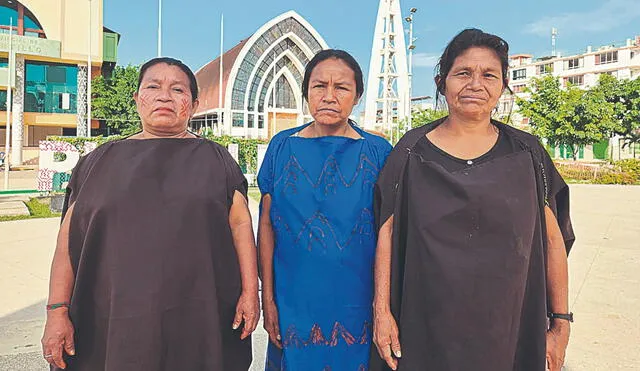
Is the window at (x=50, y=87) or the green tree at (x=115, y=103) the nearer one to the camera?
the window at (x=50, y=87)

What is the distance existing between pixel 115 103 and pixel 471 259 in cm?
2816

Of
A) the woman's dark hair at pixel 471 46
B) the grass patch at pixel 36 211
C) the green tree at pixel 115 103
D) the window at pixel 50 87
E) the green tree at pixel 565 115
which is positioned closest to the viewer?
the woman's dark hair at pixel 471 46

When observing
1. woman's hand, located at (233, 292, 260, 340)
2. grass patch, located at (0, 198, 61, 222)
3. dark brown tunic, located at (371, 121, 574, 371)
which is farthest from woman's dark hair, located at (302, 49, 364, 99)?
grass patch, located at (0, 198, 61, 222)

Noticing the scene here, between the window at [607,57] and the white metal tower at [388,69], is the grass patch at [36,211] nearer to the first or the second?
the white metal tower at [388,69]

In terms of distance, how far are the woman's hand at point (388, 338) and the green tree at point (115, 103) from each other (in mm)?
27161

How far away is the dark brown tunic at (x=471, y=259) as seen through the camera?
174cm

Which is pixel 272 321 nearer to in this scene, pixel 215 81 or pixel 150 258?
pixel 150 258

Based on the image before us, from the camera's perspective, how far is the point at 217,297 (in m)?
1.97

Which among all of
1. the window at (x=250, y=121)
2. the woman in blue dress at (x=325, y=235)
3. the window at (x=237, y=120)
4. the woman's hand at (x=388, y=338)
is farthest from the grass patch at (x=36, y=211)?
the window at (x=250, y=121)

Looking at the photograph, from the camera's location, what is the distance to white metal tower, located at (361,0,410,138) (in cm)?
3662

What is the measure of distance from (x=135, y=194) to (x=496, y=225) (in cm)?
133

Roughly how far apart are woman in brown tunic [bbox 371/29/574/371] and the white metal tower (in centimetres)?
3437

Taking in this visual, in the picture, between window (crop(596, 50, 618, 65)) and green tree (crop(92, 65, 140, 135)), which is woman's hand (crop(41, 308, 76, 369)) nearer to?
green tree (crop(92, 65, 140, 135))

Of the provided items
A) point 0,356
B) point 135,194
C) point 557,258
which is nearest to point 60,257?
point 135,194
